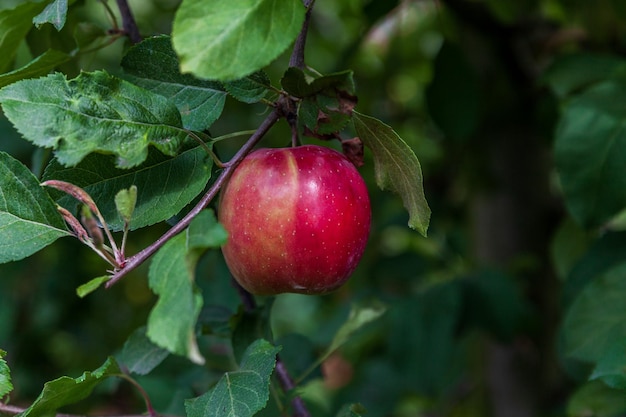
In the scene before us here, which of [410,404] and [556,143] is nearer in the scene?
[556,143]

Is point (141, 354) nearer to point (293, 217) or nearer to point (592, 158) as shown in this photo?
point (293, 217)

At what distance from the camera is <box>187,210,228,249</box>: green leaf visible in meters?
0.48

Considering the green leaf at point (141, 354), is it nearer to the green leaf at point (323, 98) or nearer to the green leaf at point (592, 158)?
the green leaf at point (323, 98)

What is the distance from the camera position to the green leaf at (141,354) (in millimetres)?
800

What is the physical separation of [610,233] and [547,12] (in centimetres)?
104

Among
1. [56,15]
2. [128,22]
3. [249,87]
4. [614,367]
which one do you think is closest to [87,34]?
[128,22]

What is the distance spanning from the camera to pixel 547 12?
2027 millimetres

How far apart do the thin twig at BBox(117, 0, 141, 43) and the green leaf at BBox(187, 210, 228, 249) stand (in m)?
0.35

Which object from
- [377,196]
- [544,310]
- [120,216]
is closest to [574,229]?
[544,310]

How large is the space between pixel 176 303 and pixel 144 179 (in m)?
0.18

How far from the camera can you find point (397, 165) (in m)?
0.62

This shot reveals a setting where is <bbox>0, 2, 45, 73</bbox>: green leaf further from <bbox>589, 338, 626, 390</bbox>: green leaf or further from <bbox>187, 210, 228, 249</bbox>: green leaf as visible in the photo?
<bbox>589, 338, 626, 390</bbox>: green leaf

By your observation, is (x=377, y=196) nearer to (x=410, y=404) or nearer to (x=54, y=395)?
(x=410, y=404)

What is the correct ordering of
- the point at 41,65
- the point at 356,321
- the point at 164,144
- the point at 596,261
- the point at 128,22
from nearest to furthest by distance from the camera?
the point at 164,144 → the point at 41,65 → the point at 128,22 → the point at 356,321 → the point at 596,261
